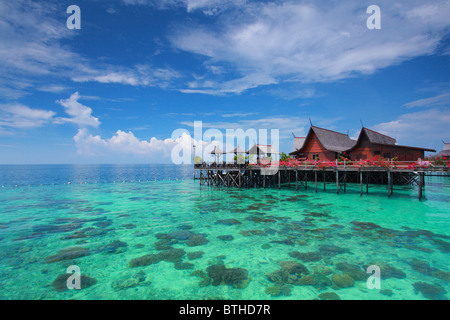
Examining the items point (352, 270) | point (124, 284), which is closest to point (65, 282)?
point (124, 284)

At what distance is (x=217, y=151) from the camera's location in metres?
29.4

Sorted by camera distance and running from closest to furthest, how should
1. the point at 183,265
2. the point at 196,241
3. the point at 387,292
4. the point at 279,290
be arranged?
the point at 387,292, the point at 279,290, the point at 183,265, the point at 196,241

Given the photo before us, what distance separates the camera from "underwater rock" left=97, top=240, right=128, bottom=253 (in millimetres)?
9219

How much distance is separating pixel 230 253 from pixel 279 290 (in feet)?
9.60

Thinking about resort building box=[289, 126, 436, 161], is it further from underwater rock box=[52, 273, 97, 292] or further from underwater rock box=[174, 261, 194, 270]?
underwater rock box=[52, 273, 97, 292]

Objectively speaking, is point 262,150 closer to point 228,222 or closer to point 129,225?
point 228,222

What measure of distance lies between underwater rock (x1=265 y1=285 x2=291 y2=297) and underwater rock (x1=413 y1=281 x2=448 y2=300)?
3696mm

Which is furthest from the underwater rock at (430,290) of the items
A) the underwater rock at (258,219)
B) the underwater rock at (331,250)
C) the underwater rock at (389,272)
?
the underwater rock at (258,219)

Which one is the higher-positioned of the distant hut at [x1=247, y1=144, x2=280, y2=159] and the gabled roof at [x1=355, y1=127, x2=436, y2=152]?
the gabled roof at [x1=355, y1=127, x2=436, y2=152]

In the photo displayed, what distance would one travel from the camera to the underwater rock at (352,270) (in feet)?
22.4

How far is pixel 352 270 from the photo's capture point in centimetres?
716

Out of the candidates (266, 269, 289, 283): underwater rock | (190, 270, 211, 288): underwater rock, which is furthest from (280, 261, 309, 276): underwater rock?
(190, 270, 211, 288): underwater rock

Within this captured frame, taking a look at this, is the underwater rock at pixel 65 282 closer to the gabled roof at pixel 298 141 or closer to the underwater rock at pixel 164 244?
the underwater rock at pixel 164 244
